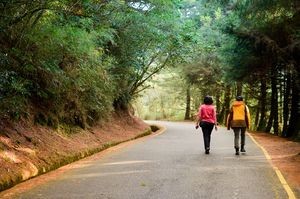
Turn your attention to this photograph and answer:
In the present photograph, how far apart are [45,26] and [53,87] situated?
275 cm

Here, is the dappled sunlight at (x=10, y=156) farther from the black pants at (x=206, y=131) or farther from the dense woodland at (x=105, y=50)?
the black pants at (x=206, y=131)

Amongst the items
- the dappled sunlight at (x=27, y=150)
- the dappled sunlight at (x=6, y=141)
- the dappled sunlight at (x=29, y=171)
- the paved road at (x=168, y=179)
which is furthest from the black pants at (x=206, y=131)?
the dappled sunlight at (x=6, y=141)

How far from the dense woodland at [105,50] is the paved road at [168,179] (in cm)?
264

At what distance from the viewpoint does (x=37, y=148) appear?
12.5 metres

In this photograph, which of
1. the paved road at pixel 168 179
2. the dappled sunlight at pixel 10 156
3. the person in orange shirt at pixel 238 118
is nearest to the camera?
the paved road at pixel 168 179

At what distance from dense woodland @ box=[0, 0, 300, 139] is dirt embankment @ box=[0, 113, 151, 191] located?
496 millimetres

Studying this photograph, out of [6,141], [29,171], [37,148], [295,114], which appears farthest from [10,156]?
[295,114]

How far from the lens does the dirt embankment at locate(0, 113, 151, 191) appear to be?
1033 centimetres

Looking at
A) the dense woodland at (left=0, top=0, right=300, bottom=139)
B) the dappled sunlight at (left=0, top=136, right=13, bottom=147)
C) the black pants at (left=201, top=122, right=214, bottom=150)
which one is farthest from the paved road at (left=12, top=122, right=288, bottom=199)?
the dense woodland at (left=0, top=0, right=300, bottom=139)

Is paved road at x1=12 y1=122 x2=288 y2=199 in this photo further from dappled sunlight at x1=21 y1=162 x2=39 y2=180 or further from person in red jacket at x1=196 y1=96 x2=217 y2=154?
person in red jacket at x1=196 y1=96 x2=217 y2=154

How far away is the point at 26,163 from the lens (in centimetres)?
1089

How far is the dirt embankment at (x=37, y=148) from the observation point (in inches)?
407

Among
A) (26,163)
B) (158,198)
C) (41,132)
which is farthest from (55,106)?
(158,198)

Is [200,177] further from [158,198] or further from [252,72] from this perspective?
[252,72]
